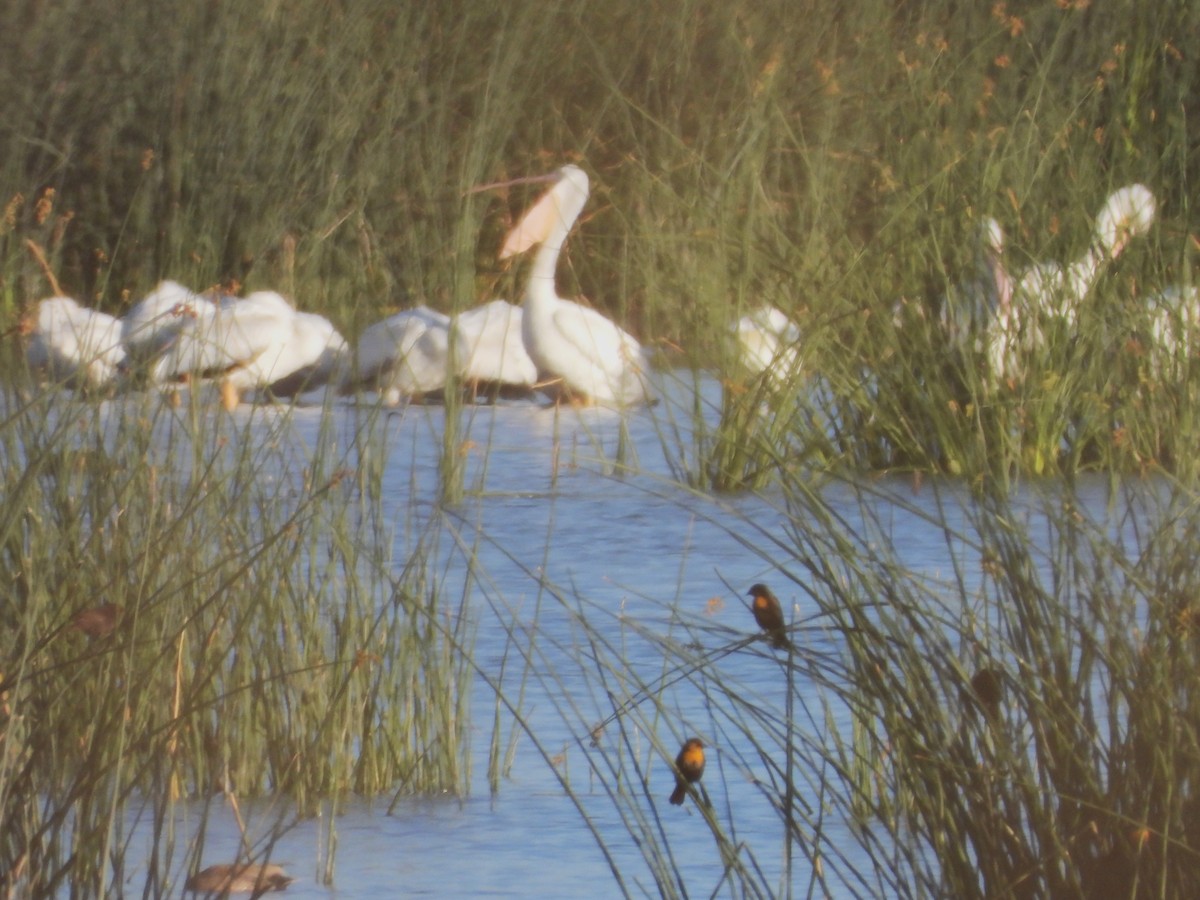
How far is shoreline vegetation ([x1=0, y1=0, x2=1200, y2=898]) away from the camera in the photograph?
221 centimetres

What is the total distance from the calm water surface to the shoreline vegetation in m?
0.04

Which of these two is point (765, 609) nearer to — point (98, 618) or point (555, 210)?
point (98, 618)

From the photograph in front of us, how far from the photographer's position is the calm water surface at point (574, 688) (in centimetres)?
286

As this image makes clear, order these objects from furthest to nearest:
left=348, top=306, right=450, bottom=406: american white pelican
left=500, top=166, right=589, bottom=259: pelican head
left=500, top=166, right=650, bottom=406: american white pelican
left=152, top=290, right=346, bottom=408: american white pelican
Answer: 1. left=500, top=166, right=589, bottom=259: pelican head
2. left=500, top=166, right=650, bottom=406: american white pelican
3. left=348, top=306, right=450, bottom=406: american white pelican
4. left=152, top=290, right=346, bottom=408: american white pelican

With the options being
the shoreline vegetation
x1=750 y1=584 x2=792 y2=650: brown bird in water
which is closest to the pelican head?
the shoreline vegetation

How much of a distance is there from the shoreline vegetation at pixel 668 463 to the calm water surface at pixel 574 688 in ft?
0.13

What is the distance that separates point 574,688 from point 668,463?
2.26 metres

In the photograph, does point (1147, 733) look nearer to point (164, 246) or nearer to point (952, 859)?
point (952, 859)

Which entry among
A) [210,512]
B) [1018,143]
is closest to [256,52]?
[1018,143]

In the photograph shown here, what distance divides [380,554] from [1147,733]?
50.0 inches

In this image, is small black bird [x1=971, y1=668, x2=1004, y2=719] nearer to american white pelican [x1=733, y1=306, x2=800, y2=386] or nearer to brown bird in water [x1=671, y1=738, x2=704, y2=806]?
brown bird in water [x1=671, y1=738, x2=704, y2=806]

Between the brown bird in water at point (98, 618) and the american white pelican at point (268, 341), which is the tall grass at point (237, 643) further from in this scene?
the american white pelican at point (268, 341)

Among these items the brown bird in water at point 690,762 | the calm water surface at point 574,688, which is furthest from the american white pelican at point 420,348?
the brown bird in water at point 690,762

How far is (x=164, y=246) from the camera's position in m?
9.04
